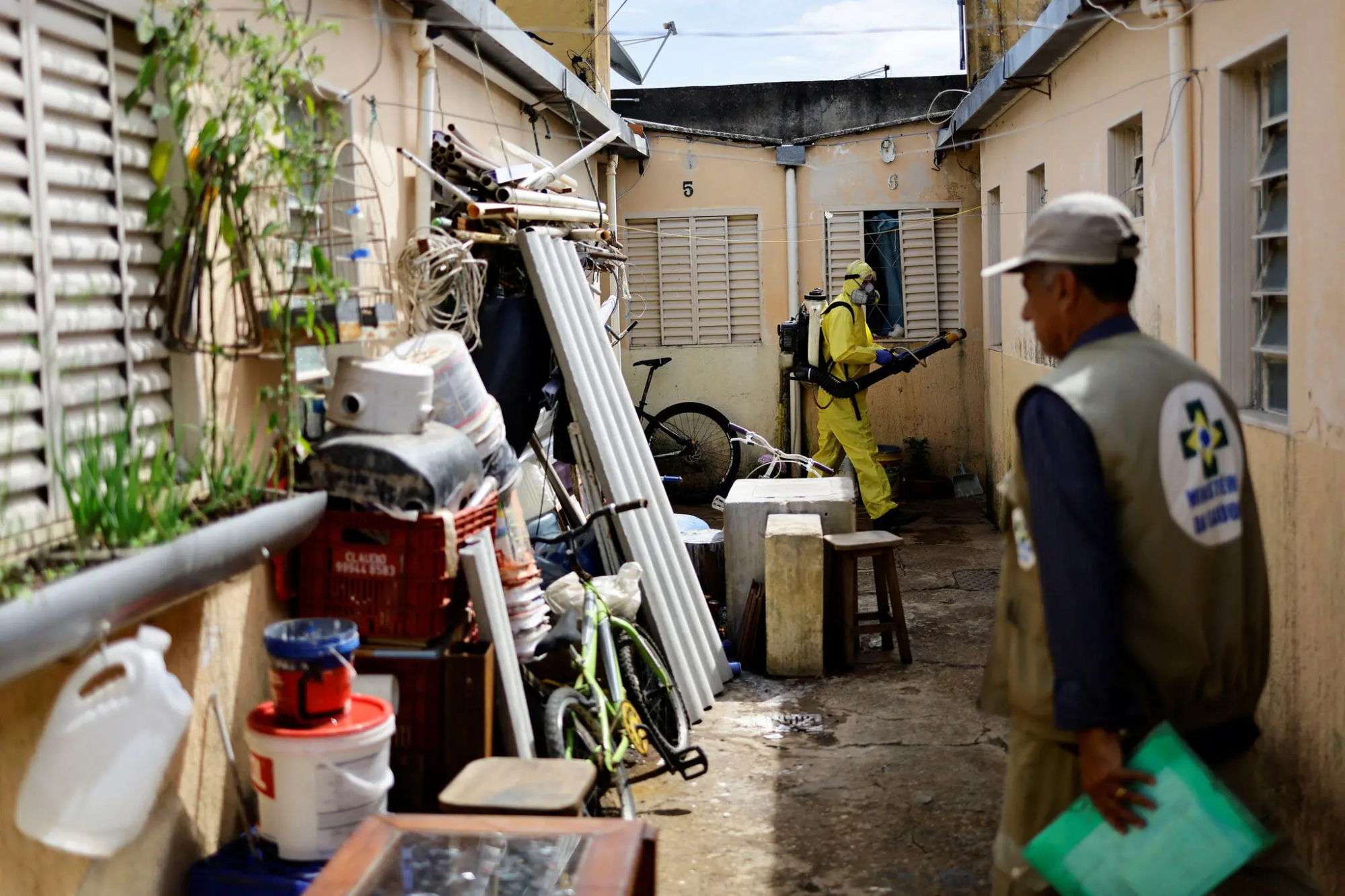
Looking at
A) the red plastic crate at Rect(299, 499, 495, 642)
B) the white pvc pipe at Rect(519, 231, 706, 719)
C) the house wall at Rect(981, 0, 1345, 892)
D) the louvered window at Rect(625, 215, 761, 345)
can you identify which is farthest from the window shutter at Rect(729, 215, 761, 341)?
the red plastic crate at Rect(299, 499, 495, 642)

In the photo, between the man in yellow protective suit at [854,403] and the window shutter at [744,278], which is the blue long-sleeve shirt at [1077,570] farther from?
the window shutter at [744,278]

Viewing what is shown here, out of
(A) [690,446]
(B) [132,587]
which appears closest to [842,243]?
(A) [690,446]

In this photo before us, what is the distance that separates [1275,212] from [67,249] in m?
4.66

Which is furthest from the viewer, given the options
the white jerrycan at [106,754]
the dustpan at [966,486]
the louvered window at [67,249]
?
the dustpan at [966,486]

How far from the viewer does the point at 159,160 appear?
3666 millimetres

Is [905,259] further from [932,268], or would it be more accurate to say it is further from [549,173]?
[549,173]

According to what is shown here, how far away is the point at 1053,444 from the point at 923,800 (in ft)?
11.0

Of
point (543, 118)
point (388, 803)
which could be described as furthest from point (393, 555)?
point (543, 118)

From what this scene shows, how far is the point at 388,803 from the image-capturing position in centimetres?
448

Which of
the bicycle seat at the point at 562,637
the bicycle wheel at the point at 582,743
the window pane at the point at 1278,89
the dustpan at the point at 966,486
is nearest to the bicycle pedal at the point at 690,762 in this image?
the bicycle wheel at the point at 582,743

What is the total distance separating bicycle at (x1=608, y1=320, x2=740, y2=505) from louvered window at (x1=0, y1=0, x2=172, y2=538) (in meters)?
9.51

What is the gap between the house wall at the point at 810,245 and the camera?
44.1 feet

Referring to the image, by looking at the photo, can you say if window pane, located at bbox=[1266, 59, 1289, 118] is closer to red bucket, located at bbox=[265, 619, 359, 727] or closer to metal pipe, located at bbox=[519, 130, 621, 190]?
metal pipe, located at bbox=[519, 130, 621, 190]

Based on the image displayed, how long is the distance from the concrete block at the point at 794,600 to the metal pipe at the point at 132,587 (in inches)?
144
